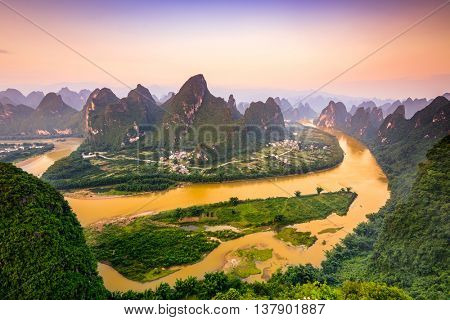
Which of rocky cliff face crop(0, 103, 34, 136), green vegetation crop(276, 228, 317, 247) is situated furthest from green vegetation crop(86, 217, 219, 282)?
rocky cliff face crop(0, 103, 34, 136)

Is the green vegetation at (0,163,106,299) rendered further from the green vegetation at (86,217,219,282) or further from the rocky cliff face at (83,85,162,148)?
the rocky cliff face at (83,85,162,148)

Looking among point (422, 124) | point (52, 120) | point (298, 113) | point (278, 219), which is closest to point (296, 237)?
point (278, 219)

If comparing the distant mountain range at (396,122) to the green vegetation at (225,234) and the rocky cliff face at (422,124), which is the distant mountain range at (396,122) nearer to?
the rocky cliff face at (422,124)

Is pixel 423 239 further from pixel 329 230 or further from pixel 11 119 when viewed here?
pixel 11 119

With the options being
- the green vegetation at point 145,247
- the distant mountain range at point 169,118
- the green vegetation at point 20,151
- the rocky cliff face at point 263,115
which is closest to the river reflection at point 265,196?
the green vegetation at point 145,247

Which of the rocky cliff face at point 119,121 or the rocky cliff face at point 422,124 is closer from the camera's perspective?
the rocky cliff face at point 422,124

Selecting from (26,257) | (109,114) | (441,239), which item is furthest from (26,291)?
(109,114)

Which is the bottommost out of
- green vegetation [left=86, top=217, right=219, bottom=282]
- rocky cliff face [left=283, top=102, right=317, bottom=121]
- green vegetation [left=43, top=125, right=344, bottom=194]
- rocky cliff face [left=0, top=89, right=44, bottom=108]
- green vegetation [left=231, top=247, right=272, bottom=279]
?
green vegetation [left=231, top=247, right=272, bottom=279]

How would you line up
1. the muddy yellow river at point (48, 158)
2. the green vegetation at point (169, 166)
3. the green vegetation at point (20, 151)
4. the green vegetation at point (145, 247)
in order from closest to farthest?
the green vegetation at point (145, 247)
the green vegetation at point (169, 166)
the muddy yellow river at point (48, 158)
the green vegetation at point (20, 151)
